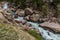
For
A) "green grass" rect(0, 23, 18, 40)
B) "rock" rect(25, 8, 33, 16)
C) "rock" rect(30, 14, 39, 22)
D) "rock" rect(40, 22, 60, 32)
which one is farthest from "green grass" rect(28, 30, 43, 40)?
"green grass" rect(0, 23, 18, 40)

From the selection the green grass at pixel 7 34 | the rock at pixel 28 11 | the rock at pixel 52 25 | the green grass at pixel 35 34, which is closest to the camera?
the green grass at pixel 7 34

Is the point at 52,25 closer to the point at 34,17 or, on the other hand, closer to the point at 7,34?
the point at 34,17

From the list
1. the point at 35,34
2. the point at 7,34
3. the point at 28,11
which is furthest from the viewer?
the point at 28,11

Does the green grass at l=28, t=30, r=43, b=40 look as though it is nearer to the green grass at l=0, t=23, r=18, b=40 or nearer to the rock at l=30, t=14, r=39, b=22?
the rock at l=30, t=14, r=39, b=22

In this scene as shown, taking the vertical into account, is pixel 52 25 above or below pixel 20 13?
above

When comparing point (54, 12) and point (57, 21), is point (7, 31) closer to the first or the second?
Answer: point (57, 21)

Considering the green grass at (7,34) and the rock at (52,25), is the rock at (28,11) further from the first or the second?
the green grass at (7,34)

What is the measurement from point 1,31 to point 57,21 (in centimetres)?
1045

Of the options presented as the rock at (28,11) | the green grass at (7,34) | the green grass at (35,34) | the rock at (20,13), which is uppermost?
the green grass at (7,34)

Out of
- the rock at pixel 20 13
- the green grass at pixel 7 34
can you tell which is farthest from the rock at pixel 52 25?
the green grass at pixel 7 34

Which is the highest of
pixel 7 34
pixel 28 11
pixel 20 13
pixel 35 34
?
pixel 7 34

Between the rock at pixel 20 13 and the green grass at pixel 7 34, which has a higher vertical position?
the green grass at pixel 7 34

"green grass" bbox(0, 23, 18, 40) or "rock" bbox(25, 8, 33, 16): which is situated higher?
"green grass" bbox(0, 23, 18, 40)

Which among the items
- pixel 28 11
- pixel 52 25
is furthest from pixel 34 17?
pixel 52 25
